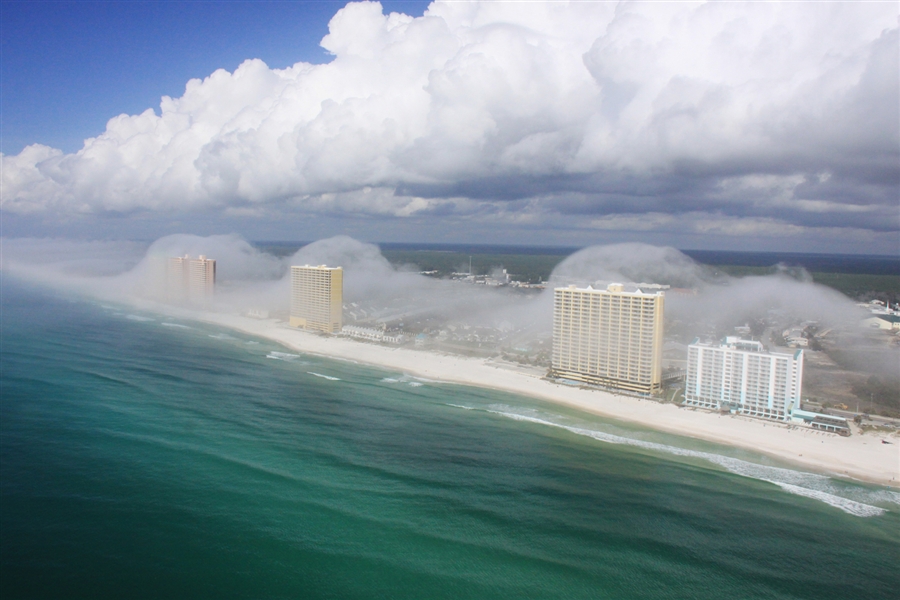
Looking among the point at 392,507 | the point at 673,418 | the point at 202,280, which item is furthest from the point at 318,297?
the point at 392,507

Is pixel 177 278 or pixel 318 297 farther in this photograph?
pixel 177 278

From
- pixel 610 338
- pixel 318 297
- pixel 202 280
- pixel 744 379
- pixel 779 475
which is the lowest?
pixel 779 475

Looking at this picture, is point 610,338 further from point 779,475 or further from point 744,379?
point 779,475

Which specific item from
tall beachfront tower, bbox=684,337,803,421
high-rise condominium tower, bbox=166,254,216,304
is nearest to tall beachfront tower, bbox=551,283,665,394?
tall beachfront tower, bbox=684,337,803,421

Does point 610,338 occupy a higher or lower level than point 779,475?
higher

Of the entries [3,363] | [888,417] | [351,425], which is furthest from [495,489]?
[3,363]

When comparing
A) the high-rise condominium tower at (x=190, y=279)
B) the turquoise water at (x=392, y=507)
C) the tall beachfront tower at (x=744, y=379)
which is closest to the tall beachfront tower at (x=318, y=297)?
the high-rise condominium tower at (x=190, y=279)
